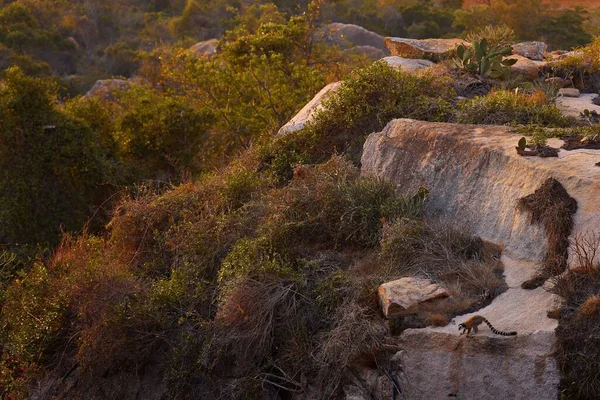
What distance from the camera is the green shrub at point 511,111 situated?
1037 cm

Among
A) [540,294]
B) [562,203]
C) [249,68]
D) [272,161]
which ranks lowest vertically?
[249,68]

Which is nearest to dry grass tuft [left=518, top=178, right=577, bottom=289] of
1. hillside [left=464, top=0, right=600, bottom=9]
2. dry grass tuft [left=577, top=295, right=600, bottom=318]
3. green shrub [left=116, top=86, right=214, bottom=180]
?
dry grass tuft [left=577, top=295, right=600, bottom=318]

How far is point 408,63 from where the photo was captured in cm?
1441

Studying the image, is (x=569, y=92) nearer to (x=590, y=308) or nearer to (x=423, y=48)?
(x=423, y=48)

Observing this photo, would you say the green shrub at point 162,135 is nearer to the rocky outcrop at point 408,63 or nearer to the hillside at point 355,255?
the hillside at point 355,255

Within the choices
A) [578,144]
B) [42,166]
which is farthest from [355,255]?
[42,166]

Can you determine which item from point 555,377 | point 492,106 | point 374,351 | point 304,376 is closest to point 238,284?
point 304,376

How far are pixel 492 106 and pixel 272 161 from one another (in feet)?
11.0

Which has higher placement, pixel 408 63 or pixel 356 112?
pixel 356 112

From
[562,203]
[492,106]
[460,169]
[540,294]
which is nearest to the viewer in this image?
[540,294]

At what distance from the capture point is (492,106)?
1077cm

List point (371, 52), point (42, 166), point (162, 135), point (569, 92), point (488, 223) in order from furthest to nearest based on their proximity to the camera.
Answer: point (371, 52)
point (162, 135)
point (42, 166)
point (569, 92)
point (488, 223)

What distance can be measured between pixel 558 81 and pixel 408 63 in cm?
272

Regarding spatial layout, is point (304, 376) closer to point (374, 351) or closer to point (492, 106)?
point (374, 351)
